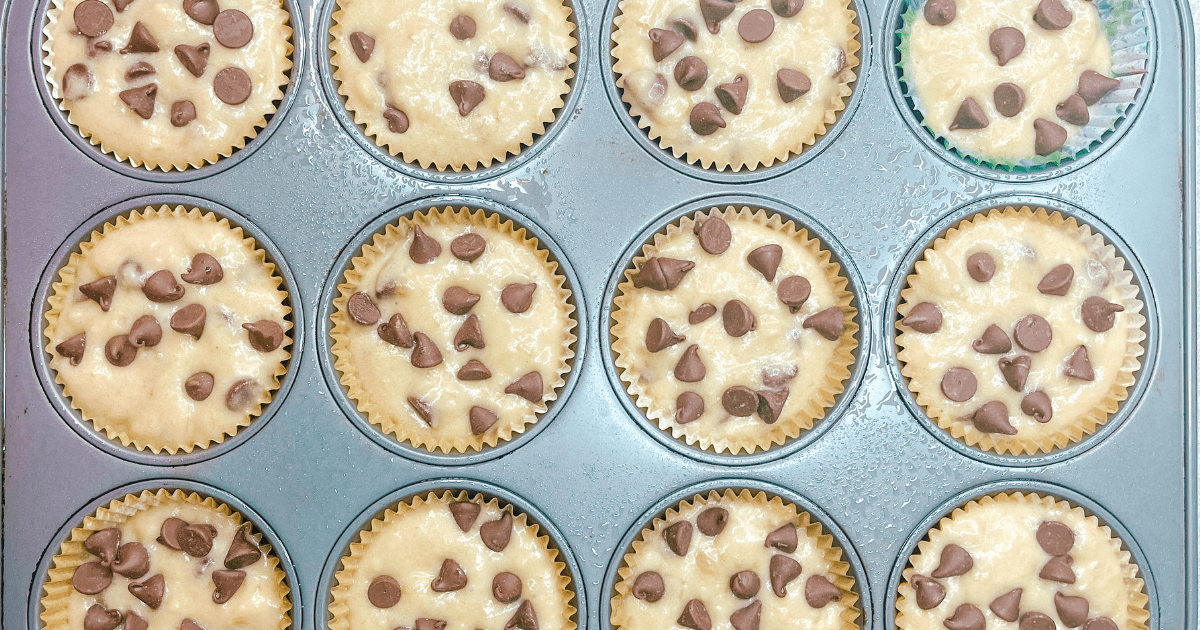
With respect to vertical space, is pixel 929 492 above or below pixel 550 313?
below

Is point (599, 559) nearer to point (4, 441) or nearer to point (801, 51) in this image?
point (801, 51)

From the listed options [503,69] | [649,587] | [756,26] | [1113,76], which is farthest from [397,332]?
[1113,76]

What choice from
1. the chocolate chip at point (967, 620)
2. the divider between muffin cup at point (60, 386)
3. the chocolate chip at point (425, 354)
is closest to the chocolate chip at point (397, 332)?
the chocolate chip at point (425, 354)

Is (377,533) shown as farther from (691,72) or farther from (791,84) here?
(791,84)

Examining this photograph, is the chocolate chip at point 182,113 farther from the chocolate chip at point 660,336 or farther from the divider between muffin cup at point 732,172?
the chocolate chip at point 660,336

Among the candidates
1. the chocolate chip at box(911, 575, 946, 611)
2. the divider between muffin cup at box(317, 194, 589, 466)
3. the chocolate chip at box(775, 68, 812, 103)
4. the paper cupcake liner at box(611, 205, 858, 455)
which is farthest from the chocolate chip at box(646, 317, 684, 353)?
the chocolate chip at box(911, 575, 946, 611)

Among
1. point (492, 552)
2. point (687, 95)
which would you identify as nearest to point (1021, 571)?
point (492, 552)
